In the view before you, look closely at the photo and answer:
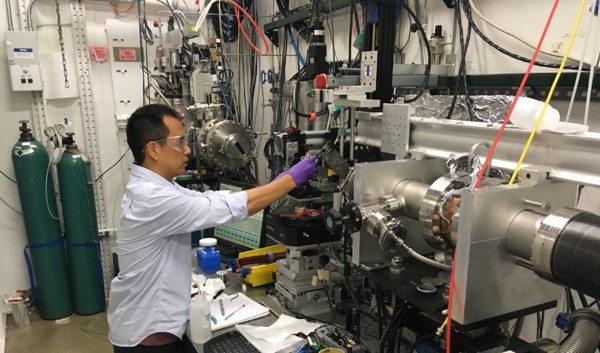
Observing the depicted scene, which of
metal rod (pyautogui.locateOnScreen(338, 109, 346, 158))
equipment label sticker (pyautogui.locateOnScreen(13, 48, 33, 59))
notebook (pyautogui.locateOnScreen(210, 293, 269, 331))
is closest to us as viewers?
metal rod (pyautogui.locateOnScreen(338, 109, 346, 158))

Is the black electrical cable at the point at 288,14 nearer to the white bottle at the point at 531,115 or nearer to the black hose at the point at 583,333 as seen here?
the white bottle at the point at 531,115

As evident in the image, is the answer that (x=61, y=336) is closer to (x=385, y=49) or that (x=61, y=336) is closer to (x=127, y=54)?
(x=127, y=54)

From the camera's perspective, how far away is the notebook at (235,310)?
1771 mm

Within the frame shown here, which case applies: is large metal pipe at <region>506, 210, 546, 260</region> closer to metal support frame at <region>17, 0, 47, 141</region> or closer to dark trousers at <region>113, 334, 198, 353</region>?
dark trousers at <region>113, 334, 198, 353</region>

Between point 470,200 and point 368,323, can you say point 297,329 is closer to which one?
point 368,323

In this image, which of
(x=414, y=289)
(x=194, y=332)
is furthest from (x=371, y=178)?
(x=194, y=332)

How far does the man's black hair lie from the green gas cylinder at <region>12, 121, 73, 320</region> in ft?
6.74

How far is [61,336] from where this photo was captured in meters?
3.20

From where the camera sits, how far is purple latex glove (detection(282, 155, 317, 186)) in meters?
1.65

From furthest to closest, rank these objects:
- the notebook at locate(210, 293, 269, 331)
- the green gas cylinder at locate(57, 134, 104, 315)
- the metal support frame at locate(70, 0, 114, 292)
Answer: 1. the metal support frame at locate(70, 0, 114, 292)
2. the green gas cylinder at locate(57, 134, 104, 315)
3. the notebook at locate(210, 293, 269, 331)

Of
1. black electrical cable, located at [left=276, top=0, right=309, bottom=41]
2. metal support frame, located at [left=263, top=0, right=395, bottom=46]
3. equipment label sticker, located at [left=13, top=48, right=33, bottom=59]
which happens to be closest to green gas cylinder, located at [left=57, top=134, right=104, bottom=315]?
equipment label sticker, located at [left=13, top=48, right=33, bottom=59]

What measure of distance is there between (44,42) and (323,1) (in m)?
2.25

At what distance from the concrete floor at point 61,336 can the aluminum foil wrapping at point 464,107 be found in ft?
8.76

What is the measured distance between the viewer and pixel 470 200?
35.3 inches
